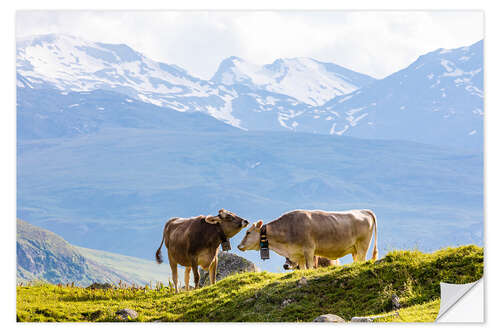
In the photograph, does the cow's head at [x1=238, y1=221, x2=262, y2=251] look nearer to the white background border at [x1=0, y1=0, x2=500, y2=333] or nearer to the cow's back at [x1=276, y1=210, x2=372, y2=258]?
the cow's back at [x1=276, y1=210, x2=372, y2=258]

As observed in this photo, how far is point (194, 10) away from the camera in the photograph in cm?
1527

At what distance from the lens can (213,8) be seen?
15234mm

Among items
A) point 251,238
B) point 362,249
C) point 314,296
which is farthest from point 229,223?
point 362,249

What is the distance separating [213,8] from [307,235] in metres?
5.22

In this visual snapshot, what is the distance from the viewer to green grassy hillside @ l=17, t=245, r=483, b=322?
466 inches

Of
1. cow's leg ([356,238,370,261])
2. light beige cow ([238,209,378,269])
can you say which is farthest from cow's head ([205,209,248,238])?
cow's leg ([356,238,370,261])

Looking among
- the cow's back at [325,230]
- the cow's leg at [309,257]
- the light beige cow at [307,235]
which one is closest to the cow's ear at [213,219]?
the light beige cow at [307,235]

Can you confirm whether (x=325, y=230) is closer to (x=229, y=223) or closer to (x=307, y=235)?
(x=307, y=235)

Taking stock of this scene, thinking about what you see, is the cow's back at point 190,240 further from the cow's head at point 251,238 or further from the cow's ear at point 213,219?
the cow's head at point 251,238

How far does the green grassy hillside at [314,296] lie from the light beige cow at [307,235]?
1.70 meters

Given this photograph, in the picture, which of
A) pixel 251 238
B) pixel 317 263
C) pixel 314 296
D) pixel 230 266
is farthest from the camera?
pixel 230 266

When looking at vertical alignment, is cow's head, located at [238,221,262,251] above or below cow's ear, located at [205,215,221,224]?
below

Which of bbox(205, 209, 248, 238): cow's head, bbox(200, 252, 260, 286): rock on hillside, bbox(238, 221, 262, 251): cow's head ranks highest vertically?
bbox(205, 209, 248, 238): cow's head
